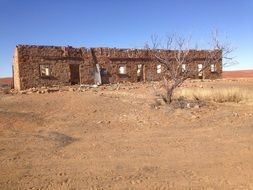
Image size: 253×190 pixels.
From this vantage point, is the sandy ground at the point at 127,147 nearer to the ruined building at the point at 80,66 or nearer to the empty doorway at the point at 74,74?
the ruined building at the point at 80,66

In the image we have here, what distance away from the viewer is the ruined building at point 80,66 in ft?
82.5

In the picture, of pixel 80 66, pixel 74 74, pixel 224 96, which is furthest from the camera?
pixel 74 74

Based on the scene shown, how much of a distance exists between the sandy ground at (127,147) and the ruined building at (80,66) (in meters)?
10.8

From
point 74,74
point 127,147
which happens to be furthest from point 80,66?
point 127,147

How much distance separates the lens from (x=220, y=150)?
796 centimetres

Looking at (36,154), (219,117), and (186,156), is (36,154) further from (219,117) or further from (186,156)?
(219,117)

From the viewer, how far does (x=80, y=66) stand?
26938 mm

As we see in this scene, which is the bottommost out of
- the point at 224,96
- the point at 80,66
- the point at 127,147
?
the point at 127,147

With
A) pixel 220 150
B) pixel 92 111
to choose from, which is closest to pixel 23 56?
pixel 92 111

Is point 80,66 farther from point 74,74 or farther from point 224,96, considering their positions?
point 224,96

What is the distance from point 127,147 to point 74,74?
19408 millimetres

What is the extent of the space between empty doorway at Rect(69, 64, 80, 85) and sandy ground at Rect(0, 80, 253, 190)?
12407 mm

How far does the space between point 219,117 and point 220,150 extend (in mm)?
4240

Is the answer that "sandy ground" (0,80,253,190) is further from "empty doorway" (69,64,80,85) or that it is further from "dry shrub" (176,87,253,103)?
"empty doorway" (69,64,80,85)
